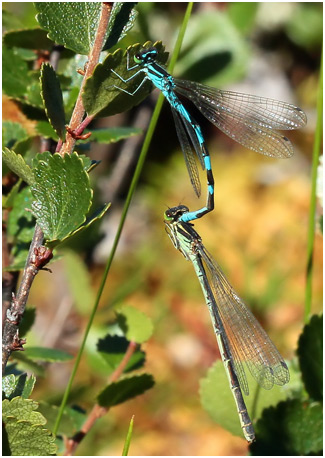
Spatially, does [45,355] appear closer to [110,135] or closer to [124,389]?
[124,389]

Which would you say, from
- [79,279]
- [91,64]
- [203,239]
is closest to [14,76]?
[91,64]

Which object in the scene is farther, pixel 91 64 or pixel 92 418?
pixel 92 418

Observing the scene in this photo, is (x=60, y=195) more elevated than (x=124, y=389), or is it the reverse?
(x=60, y=195)

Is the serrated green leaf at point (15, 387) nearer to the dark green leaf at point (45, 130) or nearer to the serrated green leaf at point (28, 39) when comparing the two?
the dark green leaf at point (45, 130)

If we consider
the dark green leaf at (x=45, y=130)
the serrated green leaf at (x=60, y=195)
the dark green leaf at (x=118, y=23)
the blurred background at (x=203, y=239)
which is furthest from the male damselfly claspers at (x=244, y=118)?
the serrated green leaf at (x=60, y=195)

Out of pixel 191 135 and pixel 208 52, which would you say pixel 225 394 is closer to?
pixel 191 135

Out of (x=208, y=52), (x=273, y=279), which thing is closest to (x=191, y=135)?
(x=208, y=52)
